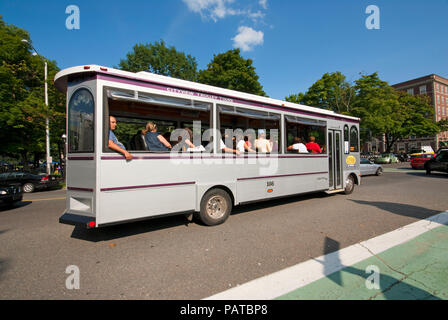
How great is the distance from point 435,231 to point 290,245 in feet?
10.6

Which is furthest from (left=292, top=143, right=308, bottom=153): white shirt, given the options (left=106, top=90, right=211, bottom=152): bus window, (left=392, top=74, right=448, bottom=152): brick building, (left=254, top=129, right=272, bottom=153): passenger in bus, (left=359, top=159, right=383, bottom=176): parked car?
(left=392, top=74, right=448, bottom=152): brick building

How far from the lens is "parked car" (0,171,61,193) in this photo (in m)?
12.1

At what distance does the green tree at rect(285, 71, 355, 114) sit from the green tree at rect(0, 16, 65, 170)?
3128cm

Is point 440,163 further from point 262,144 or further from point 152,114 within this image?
point 152,114

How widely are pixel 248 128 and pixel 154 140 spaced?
2.90 metres

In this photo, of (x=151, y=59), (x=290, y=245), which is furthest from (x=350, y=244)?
(x=151, y=59)

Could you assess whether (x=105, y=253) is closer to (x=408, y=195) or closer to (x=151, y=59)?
(x=408, y=195)

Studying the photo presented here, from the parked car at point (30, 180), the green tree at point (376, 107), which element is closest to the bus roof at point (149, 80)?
the parked car at point (30, 180)

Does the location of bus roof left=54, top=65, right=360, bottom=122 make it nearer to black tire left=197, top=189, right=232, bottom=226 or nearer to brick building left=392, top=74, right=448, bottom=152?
black tire left=197, top=189, right=232, bottom=226

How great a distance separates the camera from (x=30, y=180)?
41.7ft

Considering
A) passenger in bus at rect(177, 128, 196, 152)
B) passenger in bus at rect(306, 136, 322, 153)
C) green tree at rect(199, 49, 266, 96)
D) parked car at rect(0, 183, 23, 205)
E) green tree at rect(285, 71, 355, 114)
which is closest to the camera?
passenger in bus at rect(177, 128, 196, 152)

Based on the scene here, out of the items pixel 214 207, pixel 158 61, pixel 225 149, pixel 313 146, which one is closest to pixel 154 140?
pixel 225 149

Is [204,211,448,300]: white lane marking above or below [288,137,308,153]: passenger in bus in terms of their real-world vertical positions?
below
